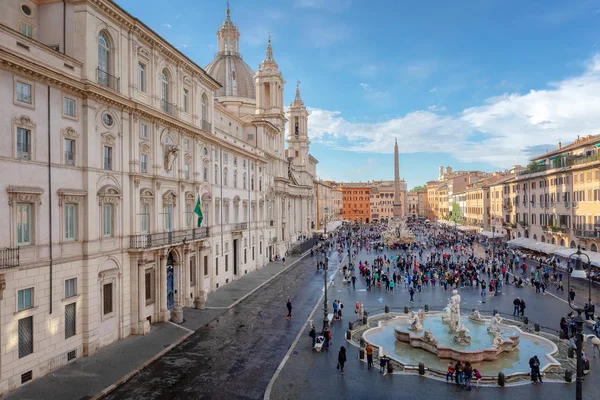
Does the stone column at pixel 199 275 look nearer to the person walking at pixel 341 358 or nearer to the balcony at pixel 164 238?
the balcony at pixel 164 238

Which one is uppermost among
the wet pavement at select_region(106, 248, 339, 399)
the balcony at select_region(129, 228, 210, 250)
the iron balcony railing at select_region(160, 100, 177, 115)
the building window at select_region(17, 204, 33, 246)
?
the iron balcony railing at select_region(160, 100, 177, 115)

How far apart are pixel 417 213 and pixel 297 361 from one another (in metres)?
179

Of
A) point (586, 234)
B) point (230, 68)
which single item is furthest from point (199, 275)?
point (230, 68)

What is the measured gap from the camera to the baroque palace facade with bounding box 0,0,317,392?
15.9 m

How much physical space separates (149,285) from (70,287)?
19.1ft

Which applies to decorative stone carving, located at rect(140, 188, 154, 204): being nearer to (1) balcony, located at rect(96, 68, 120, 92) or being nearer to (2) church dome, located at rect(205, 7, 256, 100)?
(1) balcony, located at rect(96, 68, 120, 92)

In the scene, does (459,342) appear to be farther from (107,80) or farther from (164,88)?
(164,88)

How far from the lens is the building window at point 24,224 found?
16.1m

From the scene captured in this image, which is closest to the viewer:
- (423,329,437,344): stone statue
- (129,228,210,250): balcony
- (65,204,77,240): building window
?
(65,204,77,240): building window

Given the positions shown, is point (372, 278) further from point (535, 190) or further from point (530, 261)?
point (535, 190)

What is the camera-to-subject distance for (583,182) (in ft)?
151

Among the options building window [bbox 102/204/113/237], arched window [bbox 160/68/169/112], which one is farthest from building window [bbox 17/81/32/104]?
arched window [bbox 160/68/169/112]

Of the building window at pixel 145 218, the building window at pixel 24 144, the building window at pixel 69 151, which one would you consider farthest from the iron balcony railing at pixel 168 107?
the building window at pixel 24 144

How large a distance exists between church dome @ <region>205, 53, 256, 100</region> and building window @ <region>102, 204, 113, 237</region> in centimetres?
4008
